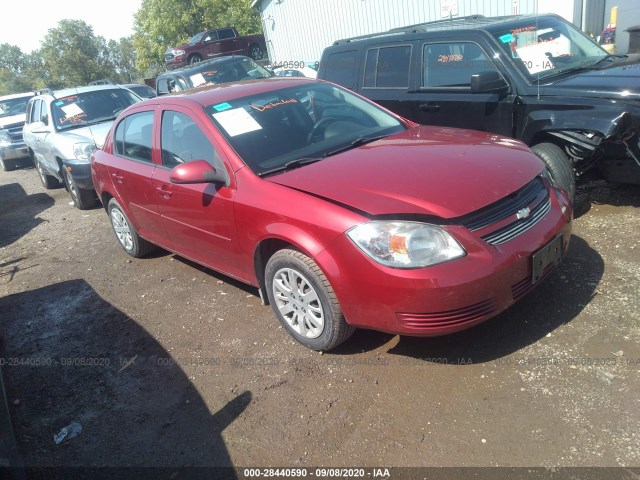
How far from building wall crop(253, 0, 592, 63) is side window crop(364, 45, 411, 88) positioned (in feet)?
23.9

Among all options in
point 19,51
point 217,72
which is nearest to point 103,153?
point 217,72

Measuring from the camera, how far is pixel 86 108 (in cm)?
898

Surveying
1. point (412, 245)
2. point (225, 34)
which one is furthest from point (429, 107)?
point (225, 34)

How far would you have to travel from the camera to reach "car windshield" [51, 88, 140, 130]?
8810 mm

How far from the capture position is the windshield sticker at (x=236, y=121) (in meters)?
3.94

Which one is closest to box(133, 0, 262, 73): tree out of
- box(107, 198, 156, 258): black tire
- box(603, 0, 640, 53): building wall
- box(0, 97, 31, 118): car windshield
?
box(0, 97, 31, 118): car windshield

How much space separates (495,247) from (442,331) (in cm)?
55

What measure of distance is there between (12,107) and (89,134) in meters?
9.58

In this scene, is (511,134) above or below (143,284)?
above

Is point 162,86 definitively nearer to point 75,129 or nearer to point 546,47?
point 75,129

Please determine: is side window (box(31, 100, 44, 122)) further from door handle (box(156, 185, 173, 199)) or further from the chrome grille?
the chrome grille

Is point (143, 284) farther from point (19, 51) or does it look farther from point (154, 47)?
point (19, 51)

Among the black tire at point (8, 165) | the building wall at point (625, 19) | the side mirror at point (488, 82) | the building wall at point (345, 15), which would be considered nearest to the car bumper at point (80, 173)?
the side mirror at point (488, 82)

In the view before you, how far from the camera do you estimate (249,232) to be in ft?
12.0
